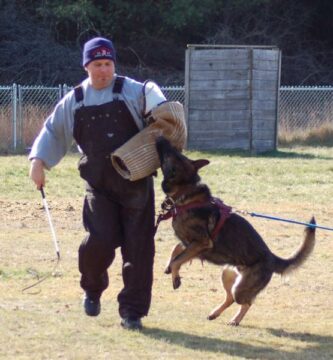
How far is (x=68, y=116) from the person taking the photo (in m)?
6.07

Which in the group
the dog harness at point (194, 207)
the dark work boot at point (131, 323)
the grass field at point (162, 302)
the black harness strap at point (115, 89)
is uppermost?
the black harness strap at point (115, 89)

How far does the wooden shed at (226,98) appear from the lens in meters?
19.8

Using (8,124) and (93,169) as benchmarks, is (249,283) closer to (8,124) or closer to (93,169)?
(93,169)

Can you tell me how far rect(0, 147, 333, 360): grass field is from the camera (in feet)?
18.7

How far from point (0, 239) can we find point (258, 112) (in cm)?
1105

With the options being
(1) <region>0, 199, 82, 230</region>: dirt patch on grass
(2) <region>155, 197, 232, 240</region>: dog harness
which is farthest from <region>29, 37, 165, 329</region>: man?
(1) <region>0, 199, 82, 230</region>: dirt patch on grass

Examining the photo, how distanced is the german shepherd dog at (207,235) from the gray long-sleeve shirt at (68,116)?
1.10 feet

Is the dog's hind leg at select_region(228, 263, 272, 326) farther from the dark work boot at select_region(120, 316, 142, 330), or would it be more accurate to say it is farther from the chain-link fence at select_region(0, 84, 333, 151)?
the chain-link fence at select_region(0, 84, 333, 151)

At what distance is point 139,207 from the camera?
6.02m

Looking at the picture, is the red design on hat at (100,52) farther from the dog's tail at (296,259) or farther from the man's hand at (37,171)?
the dog's tail at (296,259)

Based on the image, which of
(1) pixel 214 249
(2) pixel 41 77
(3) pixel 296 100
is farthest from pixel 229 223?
(2) pixel 41 77

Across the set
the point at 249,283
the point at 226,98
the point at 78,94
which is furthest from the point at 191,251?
the point at 226,98

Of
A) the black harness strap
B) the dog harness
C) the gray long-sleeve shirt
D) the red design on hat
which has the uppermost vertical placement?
the red design on hat

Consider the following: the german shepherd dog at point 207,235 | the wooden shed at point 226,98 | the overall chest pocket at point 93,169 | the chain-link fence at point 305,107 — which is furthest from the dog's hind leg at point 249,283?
the chain-link fence at point 305,107
